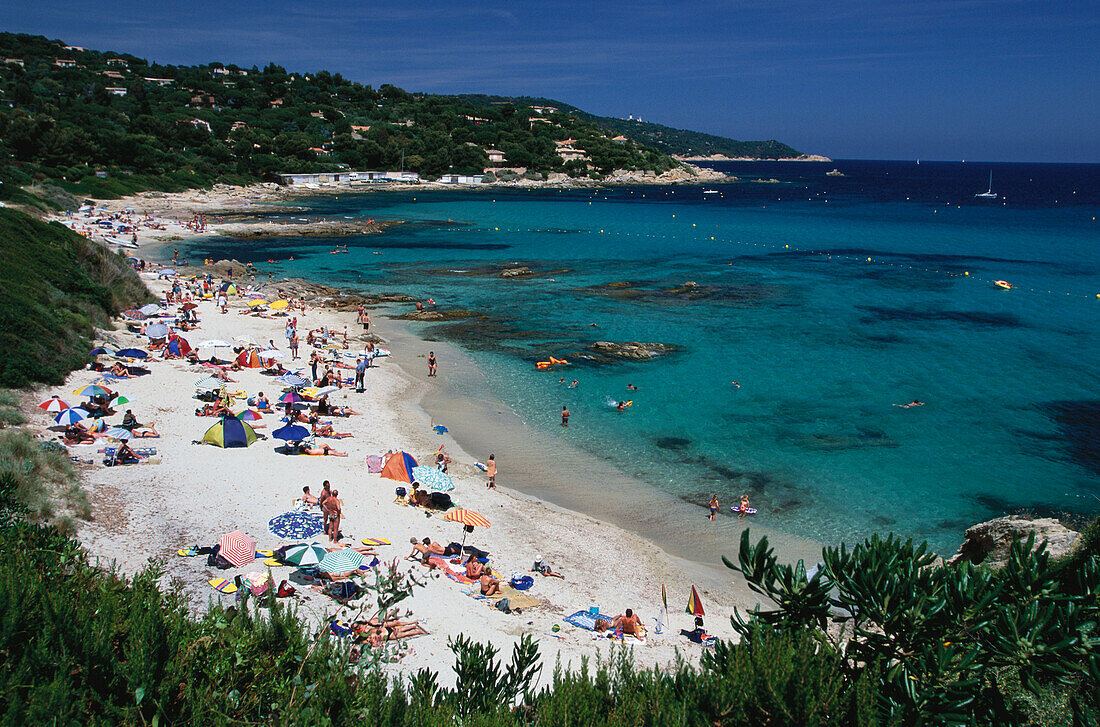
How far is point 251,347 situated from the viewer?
26.5 metres

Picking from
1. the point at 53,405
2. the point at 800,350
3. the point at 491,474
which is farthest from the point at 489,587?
the point at 800,350

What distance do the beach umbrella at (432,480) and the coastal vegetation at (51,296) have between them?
11.9 m

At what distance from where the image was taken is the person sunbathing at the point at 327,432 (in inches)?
780

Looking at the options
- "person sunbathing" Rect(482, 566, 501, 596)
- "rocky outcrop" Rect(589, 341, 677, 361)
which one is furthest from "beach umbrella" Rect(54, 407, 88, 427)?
"rocky outcrop" Rect(589, 341, 677, 361)

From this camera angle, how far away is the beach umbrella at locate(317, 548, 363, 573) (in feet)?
39.1

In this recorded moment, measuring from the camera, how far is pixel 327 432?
19844 mm

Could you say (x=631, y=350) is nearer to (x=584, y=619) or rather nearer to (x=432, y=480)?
(x=432, y=480)

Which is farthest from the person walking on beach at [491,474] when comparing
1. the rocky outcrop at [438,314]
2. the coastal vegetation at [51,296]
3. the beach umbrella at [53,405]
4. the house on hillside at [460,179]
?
the house on hillside at [460,179]

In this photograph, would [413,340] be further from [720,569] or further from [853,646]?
[853,646]

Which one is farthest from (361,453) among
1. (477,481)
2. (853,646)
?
(853,646)

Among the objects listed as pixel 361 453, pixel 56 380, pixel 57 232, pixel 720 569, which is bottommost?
pixel 720 569

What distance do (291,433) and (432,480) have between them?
4.58 meters

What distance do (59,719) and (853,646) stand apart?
276 inches

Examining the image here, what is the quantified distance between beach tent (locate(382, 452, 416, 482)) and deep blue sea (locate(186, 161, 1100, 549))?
249 inches
